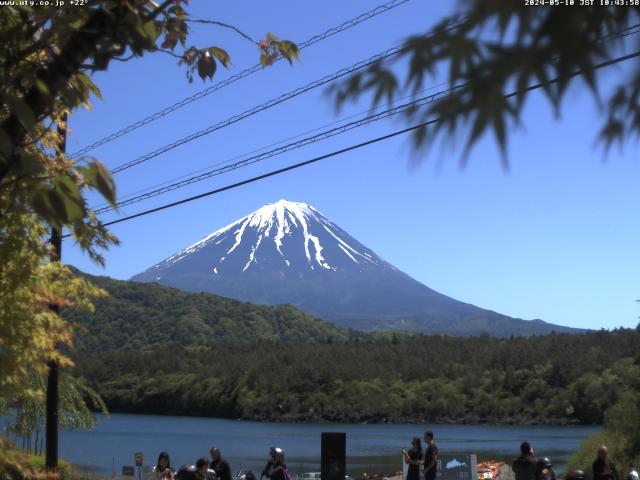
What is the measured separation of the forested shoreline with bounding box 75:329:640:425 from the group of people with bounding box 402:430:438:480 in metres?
93.4

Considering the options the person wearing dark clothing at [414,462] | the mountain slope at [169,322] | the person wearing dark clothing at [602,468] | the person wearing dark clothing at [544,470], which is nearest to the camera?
the person wearing dark clothing at [544,470]

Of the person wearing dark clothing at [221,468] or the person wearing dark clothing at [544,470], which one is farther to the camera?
the person wearing dark clothing at [221,468]

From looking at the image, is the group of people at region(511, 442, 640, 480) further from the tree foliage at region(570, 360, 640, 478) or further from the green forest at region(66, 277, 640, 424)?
the green forest at region(66, 277, 640, 424)

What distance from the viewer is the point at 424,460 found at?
13.2m

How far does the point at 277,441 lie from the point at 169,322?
102m

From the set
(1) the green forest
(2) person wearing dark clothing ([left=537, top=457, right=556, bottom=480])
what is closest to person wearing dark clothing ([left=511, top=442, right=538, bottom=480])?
(2) person wearing dark clothing ([left=537, top=457, right=556, bottom=480])

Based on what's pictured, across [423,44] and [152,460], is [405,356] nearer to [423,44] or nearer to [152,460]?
[152,460]

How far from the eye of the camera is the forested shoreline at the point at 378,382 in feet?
364

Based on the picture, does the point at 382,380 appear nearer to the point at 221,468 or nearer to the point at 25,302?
the point at 221,468

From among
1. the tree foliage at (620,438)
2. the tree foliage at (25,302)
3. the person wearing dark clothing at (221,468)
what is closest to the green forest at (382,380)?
the tree foliage at (620,438)

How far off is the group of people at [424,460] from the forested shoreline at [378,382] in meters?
93.4

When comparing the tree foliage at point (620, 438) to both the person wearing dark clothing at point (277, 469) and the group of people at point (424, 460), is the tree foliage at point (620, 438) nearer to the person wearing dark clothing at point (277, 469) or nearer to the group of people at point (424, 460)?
the group of people at point (424, 460)

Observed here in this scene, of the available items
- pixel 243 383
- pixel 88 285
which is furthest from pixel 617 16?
pixel 243 383

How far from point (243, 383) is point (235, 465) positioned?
66382 mm
